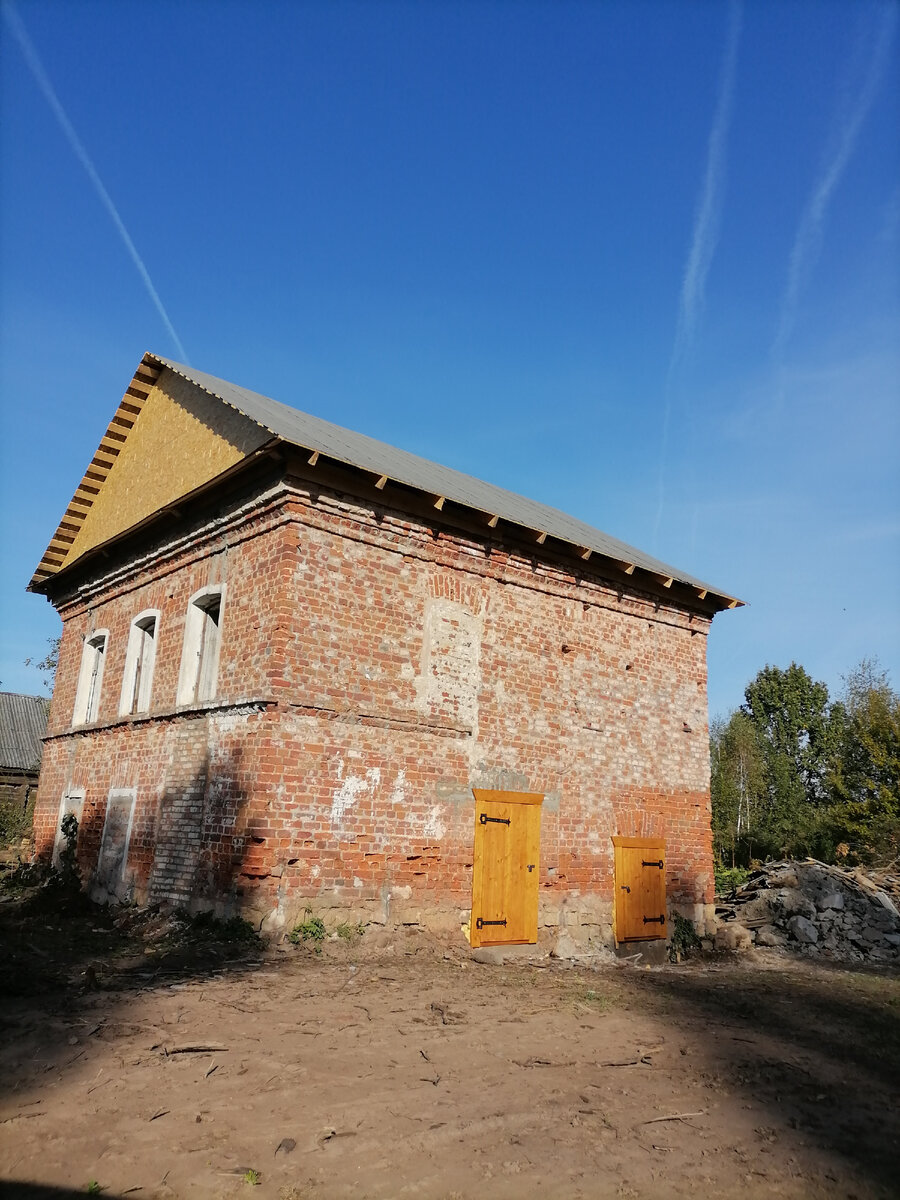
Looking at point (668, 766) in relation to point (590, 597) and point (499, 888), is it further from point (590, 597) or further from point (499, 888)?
point (499, 888)

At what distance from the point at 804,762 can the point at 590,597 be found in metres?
41.9

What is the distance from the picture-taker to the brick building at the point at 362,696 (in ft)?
32.8

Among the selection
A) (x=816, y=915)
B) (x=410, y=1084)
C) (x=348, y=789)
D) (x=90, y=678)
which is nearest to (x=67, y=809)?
(x=90, y=678)

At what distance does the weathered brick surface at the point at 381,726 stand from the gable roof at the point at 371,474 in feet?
2.02

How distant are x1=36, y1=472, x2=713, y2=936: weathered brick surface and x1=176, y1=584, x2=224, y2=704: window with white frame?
0.91 feet

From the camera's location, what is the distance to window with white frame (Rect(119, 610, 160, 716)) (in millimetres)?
13258

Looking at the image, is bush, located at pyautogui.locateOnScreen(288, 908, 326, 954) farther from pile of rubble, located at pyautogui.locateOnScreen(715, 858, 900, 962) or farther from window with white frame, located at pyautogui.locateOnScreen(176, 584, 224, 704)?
pile of rubble, located at pyautogui.locateOnScreen(715, 858, 900, 962)

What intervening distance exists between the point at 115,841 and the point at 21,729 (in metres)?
26.2

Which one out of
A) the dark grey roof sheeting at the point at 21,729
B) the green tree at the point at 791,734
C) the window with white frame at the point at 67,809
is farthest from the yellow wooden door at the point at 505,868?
the green tree at the point at 791,734

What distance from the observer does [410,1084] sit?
5.56 metres

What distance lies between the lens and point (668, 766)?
14.3 meters

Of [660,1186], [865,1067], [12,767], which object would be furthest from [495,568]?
[12,767]

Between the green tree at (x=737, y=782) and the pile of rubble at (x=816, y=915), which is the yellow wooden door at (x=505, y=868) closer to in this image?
the pile of rubble at (x=816, y=915)

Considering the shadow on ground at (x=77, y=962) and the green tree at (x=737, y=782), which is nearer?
the shadow on ground at (x=77, y=962)
